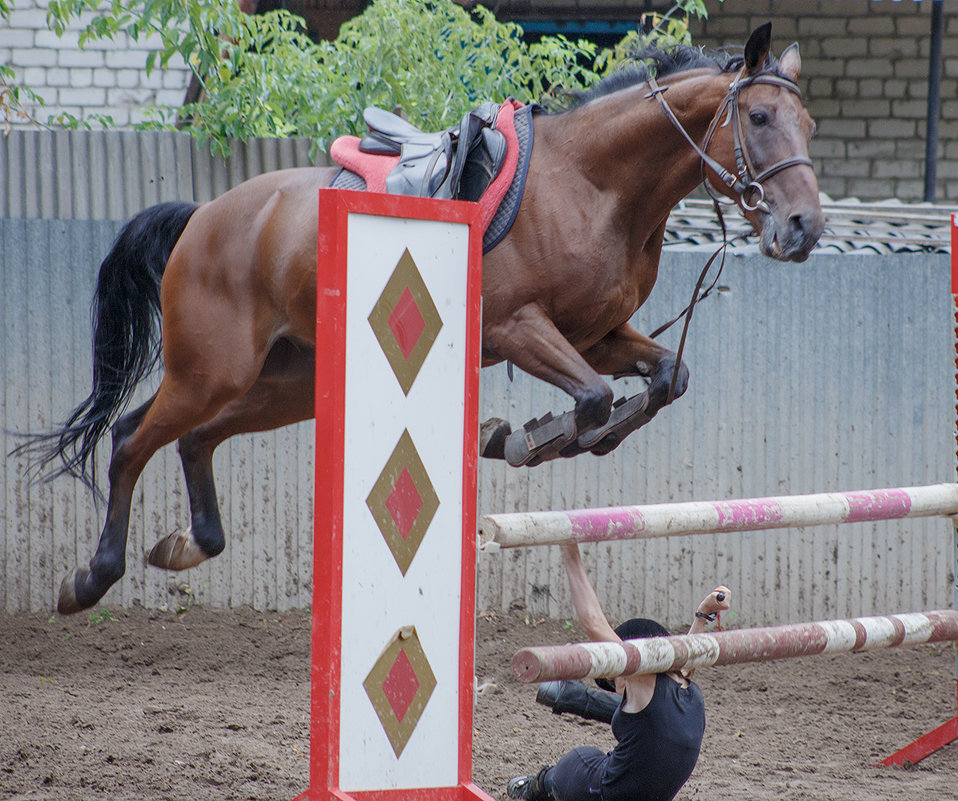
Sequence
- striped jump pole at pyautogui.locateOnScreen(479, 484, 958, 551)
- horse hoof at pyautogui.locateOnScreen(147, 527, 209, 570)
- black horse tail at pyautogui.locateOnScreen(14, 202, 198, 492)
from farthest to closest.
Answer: black horse tail at pyautogui.locateOnScreen(14, 202, 198, 492), horse hoof at pyautogui.locateOnScreen(147, 527, 209, 570), striped jump pole at pyautogui.locateOnScreen(479, 484, 958, 551)

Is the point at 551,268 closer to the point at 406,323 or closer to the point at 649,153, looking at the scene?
the point at 649,153

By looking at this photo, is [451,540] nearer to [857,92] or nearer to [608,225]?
[608,225]

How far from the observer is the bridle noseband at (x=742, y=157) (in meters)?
2.88

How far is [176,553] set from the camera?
3672mm

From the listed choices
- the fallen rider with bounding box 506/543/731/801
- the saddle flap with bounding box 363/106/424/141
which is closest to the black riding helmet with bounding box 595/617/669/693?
the fallen rider with bounding box 506/543/731/801

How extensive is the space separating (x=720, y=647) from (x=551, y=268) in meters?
1.11

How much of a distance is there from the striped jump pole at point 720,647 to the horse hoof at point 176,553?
4.85 feet

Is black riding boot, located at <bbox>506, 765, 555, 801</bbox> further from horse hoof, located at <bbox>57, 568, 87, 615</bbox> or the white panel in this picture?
horse hoof, located at <bbox>57, 568, 87, 615</bbox>

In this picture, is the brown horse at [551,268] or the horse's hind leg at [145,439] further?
the horse's hind leg at [145,439]

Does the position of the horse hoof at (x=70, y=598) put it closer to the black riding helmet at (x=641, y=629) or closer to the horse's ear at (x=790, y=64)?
the black riding helmet at (x=641, y=629)

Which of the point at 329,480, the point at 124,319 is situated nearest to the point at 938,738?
the point at 329,480

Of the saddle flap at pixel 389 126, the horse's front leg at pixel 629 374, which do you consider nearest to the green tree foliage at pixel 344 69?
the saddle flap at pixel 389 126

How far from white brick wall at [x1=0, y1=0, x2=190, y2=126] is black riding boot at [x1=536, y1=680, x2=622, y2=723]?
670 cm

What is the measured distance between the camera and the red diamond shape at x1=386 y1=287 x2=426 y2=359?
239cm
